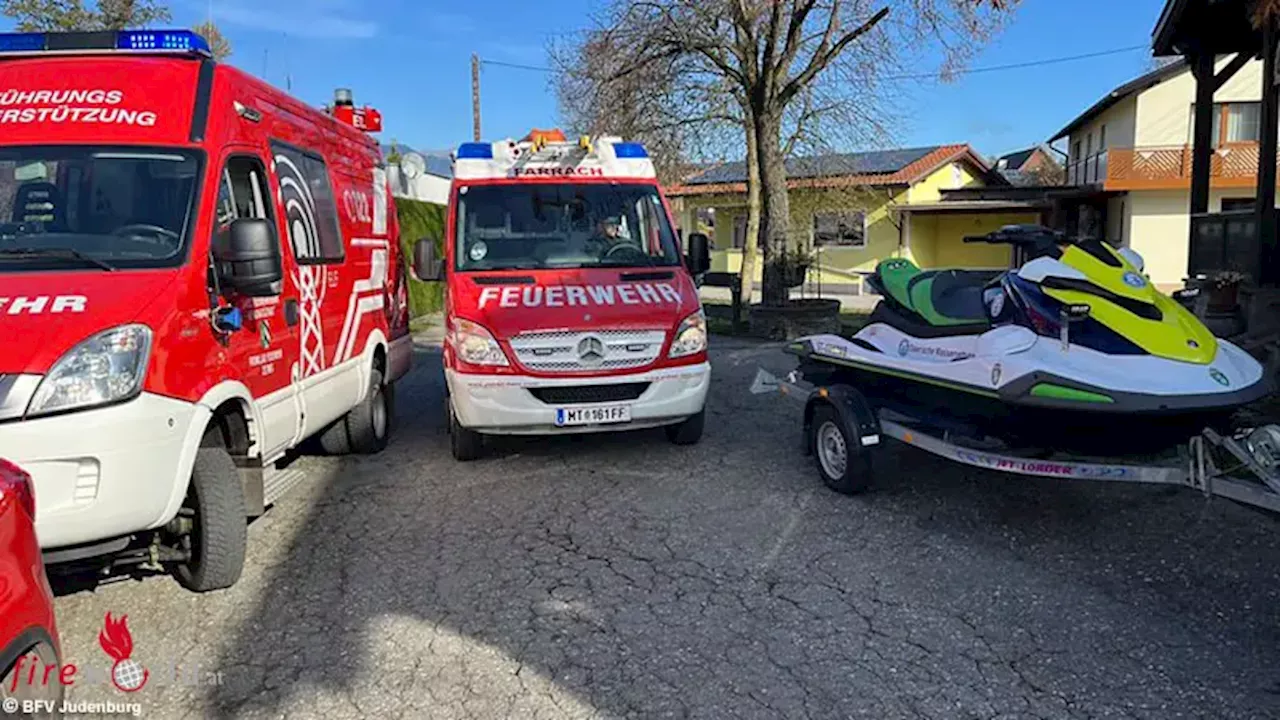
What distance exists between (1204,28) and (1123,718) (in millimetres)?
10419

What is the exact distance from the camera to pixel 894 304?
5.99 meters

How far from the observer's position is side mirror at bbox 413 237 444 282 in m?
7.29

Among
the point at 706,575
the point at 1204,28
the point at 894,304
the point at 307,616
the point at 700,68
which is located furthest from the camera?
the point at 700,68

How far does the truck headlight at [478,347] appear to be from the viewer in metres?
6.31

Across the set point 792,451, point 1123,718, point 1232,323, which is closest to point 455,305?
point 792,451

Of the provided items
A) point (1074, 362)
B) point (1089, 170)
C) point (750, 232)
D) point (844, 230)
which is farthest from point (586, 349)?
point (1089, 170)

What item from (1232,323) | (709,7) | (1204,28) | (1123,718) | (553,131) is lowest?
(1123,718)

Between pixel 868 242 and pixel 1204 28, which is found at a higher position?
pixel 1204 28

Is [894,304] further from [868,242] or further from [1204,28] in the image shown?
[868,242]

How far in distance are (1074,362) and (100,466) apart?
4.19 meters

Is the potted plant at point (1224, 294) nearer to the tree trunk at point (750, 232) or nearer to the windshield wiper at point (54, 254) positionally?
the tree trunk at point (750, 232)

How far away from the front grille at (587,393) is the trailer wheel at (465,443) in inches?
27.8

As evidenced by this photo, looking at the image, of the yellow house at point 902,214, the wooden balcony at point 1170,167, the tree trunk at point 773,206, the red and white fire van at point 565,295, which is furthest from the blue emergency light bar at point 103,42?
the wooden balcony at point 1170,167

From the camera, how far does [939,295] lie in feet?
18.5
